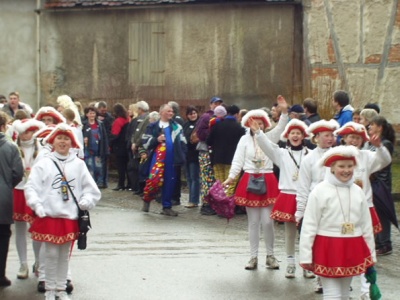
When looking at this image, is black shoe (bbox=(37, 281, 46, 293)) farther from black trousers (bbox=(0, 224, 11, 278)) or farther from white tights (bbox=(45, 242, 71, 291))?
white tights (bbox=(45, 242, 71, 291))

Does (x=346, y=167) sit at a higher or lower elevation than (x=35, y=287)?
higher

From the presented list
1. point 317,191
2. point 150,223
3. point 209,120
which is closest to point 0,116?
point 317,191

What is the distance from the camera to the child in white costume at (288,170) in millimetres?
12258

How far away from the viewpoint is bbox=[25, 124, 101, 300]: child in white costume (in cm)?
1044

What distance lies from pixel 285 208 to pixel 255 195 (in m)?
0.67

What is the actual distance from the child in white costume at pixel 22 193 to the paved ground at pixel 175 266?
28 cm

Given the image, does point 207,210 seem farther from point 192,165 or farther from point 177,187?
point 192,165

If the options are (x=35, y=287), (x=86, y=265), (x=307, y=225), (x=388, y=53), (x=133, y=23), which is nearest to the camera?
(x=307, y=225)

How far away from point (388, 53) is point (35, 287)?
49.8 feet

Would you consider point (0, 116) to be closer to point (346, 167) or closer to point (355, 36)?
point (346, 167)

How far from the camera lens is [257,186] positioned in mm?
12883

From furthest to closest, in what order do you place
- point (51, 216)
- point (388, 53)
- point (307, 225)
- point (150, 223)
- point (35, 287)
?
point (388, 53)
point (150, 223)
point (35, 287)
point (51, 216)
point (307, 225)

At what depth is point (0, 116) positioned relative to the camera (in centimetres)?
1165

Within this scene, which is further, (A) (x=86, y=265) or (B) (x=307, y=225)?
(A) (x=86, y=265)
